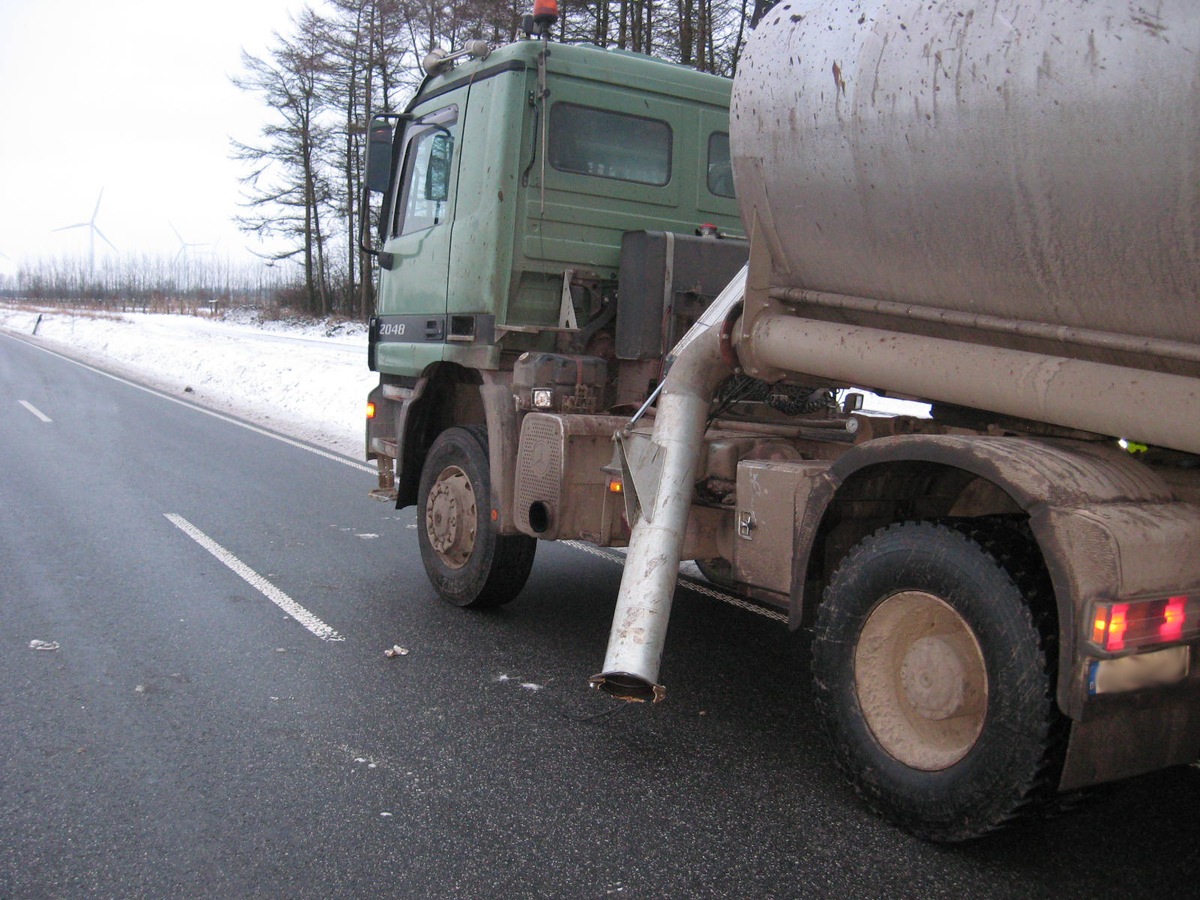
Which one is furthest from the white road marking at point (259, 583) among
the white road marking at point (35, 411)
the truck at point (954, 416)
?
the white road marking at point (35, 411)

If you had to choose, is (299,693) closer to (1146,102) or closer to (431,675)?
(431,675)

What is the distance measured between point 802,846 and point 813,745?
2.85ft

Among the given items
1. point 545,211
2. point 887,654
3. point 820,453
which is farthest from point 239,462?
point 887,654

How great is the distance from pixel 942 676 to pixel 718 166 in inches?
151

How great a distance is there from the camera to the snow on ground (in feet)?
51.9

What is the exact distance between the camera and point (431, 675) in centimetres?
482

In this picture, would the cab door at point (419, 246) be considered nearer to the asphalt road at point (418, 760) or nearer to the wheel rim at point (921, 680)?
the asphalt road at point (418, 760)

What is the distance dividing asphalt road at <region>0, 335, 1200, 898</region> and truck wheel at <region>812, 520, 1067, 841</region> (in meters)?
0.22

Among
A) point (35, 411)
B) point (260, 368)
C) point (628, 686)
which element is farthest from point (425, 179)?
point (260, 368)

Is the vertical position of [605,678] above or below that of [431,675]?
above

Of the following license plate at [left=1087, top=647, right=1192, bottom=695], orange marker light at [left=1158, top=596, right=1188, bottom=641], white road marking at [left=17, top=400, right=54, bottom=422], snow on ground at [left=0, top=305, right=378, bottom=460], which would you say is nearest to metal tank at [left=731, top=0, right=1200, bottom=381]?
orange marker light at [left=1158, top=596, right=1188, bottom=641]

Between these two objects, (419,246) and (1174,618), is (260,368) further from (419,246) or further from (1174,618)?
(1174,618)

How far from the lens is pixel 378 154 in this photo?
6.50 meters

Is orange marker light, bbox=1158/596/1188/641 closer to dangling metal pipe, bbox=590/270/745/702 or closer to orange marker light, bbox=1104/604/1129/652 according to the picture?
orange marker light, bbox=1104/604/1129/652
